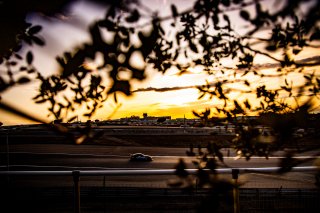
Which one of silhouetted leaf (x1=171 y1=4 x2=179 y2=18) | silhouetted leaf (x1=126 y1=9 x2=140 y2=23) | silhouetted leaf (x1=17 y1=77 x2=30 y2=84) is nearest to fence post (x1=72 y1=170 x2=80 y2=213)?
silhouetted leaf (x1=17 y1=77 x2=30 y2=84)

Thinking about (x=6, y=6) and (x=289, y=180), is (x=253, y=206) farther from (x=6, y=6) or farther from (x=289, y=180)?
(x=289, y=180)

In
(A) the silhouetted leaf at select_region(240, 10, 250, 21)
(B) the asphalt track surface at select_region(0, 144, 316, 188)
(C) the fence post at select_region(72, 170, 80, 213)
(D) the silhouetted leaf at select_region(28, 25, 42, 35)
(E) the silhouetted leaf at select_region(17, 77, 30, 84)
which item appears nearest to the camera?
(E) the silhouetted leaf at select_region(17, 77, 30, 84)

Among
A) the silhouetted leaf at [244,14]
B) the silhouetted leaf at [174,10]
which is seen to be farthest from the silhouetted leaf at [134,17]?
the silhouetted leaf at [244,14]

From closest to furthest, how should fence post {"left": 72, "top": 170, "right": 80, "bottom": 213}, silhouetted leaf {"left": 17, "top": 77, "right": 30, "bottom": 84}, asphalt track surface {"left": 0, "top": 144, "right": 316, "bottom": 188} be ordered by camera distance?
silhouetted leaf {"left": 17, "top": 77, "right": 30, "bottom": 84}
fence post {"left": 72, "top": 170, "right": 80, "bottom": 213}
asphalt track surface {"left": 0, "top": 144, "right": 316, "bottom": 188}

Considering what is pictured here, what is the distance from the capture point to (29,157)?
28.6m

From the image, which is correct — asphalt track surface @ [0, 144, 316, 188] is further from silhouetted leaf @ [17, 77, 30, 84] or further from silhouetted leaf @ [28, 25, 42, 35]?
silhouetted leaf @ [17, 77, 30, 84]

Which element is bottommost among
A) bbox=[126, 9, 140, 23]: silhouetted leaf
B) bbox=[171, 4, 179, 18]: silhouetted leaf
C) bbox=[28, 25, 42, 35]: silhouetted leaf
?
bbox=[28, 25, 42, 35]: silhouetted leaf

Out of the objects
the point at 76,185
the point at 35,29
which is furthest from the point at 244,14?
the point at 76,185

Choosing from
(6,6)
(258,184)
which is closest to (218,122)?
(6,6)

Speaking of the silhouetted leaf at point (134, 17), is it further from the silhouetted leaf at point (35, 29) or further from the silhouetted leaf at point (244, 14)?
the silhouetted leaf at point (244, 14)

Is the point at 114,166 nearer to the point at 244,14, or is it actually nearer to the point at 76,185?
the point at 76,185

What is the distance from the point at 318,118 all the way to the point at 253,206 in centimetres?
389

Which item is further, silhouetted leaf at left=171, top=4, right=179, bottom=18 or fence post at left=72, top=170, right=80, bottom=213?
fence post at left=72, top=170, right=80, bottom=213

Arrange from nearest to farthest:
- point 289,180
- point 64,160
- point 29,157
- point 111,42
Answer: point 111,42 < point 289,180 < point 64,160 < point 29,157
